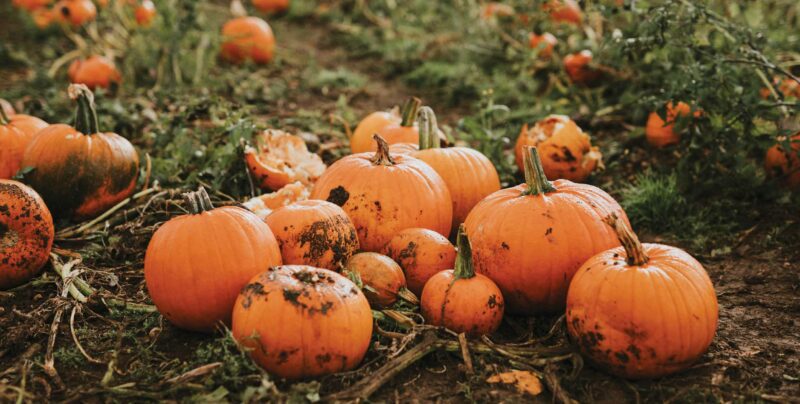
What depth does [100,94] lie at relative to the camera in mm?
5668

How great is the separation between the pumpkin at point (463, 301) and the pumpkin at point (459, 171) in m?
1.04

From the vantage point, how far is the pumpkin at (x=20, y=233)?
353 cm

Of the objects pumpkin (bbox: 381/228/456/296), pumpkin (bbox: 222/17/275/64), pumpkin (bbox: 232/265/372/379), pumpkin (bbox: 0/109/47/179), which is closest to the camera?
pumpkin (bbox: 232/265/372/379)

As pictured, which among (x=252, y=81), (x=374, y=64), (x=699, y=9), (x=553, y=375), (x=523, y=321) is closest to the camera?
(x=553, y=375)

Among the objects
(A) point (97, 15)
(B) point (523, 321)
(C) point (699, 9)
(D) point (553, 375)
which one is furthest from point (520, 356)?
(A) point (97, 15)

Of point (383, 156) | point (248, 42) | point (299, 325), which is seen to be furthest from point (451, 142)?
point (248, 42)

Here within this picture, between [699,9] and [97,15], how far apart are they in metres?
7.55

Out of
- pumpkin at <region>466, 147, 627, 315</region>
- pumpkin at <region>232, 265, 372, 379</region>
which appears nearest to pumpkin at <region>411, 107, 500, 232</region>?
pumpkin at <region>466, 147, 627, 315</region>

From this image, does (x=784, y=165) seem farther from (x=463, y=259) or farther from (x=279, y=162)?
(x=279, y=162)

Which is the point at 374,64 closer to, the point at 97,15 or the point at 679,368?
the point at 97,15

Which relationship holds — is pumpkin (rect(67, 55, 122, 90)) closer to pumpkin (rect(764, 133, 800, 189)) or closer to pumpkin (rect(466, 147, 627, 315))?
pumpkin (rect(466, 147, 627, 315))

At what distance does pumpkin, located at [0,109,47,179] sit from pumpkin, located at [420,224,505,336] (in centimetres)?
288

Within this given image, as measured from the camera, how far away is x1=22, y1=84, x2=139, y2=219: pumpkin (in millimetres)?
4242

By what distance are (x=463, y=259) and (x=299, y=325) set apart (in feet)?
2.61
